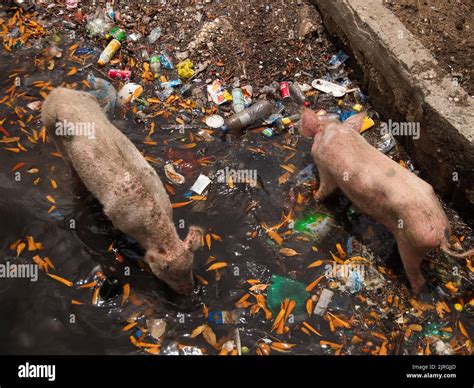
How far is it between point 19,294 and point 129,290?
1224 millimetres

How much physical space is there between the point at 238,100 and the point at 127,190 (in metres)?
2.68

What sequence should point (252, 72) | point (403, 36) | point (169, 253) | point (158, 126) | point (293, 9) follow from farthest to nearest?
point (293, 9) → point (252, 72) → point (158, 126) → point (403, 36) → point (169, 253)

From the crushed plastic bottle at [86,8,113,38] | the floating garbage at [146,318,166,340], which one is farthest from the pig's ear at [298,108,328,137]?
the crushed plastic bottle at [86,8,113,38]

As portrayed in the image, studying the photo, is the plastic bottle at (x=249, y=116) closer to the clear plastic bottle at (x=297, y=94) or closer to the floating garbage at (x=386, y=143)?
the clear plastic bottle at (x=297, y=94)

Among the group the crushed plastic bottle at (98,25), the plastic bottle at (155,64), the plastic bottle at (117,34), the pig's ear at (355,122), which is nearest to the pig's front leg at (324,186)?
the pig's ear at (355,122)

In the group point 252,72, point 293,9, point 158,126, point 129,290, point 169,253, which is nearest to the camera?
point 169,253

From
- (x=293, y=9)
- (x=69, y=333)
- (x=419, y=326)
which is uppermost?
(x=293, y=9)

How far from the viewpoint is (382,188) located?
498 cm

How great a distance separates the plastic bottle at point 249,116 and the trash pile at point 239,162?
0.8 inches

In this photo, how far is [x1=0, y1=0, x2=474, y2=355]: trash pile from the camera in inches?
198

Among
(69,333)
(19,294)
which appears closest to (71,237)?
(19,294)

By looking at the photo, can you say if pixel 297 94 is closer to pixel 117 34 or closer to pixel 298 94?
pixel 298 94

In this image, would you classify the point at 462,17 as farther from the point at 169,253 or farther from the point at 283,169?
the point at 169,253

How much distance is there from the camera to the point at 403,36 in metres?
6.12
